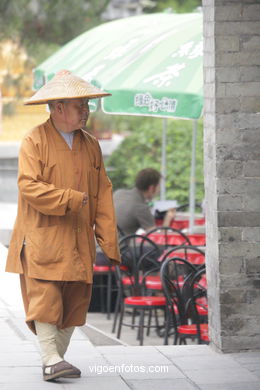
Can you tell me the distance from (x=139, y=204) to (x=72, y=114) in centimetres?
476

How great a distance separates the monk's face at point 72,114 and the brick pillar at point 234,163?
3.36ft

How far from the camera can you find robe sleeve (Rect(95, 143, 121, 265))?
6.53 m

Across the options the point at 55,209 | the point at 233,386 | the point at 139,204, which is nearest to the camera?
the point at 55,209

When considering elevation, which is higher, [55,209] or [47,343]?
[55,209]

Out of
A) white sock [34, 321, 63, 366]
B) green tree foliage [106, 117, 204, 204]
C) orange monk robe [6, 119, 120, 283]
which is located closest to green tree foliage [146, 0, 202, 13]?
green tree foliage [106, 117, 204, 204]

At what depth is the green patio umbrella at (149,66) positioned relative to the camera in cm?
912

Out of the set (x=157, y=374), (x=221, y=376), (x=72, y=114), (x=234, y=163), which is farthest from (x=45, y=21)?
(x=221, y=376)

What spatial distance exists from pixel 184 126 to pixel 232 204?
33.0 feet

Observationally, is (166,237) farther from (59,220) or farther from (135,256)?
(59,220)

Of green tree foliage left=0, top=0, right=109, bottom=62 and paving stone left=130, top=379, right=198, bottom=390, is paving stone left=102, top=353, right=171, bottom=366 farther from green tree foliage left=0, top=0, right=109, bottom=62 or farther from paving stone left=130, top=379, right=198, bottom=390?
green tree foliage left=0, top=0, right=109, bottom=62

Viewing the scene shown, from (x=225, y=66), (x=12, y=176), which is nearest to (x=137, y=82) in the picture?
(x=225, y=66)

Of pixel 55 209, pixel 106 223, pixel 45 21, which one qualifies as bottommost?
pixel 106 223

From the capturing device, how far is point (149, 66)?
995 centimetres

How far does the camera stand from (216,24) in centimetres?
704
